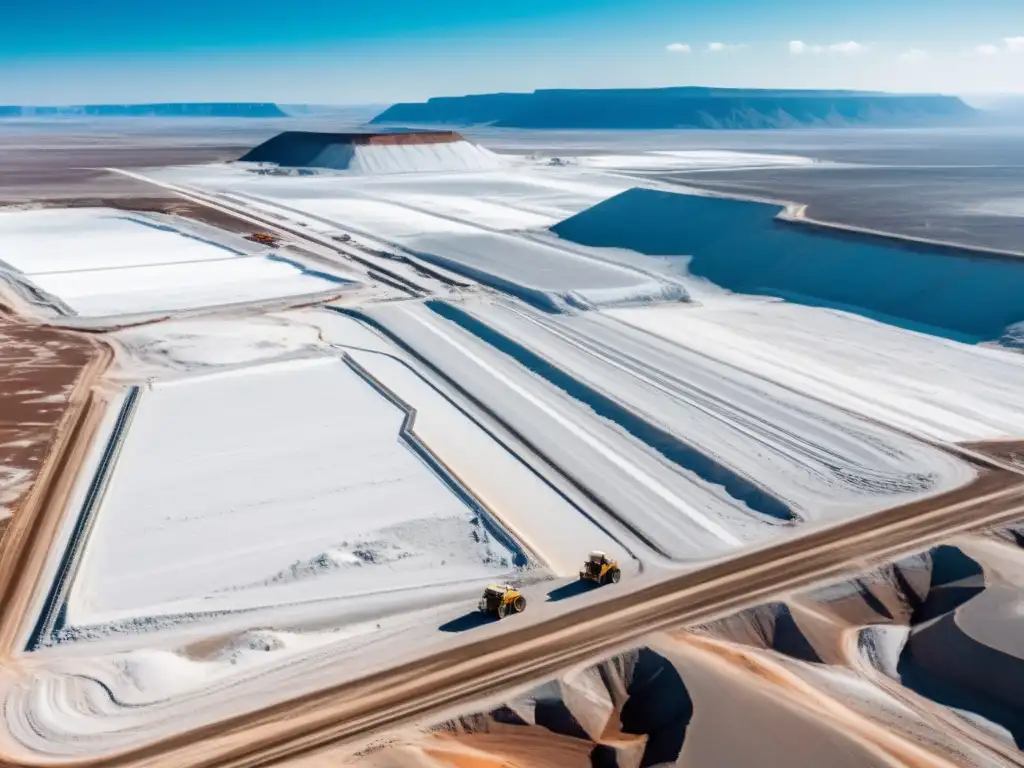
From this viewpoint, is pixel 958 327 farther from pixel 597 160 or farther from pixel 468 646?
pixel 597 160

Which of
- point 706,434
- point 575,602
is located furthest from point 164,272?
point 575,602

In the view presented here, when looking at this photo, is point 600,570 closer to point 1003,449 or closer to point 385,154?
point 1003,449

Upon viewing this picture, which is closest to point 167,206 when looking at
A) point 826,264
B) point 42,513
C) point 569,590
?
point 826,264

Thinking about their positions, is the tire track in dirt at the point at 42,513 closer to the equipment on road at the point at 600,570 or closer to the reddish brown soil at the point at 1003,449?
the equipment on road at the point at 600,570

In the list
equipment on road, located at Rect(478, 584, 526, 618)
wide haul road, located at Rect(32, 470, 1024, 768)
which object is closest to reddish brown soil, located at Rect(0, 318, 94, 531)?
wide haul road, located at Rect(32, 470, 1024, 768)

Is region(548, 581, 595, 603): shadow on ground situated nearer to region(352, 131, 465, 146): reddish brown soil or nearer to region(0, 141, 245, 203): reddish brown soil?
region(0, 141, 245, 203): reddish brown soil

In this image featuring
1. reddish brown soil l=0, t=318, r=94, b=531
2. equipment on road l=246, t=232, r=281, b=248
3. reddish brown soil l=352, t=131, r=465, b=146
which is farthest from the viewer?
reddish brown soil l=352, t=131, r=465, b=146
